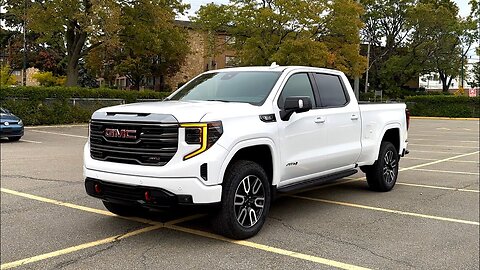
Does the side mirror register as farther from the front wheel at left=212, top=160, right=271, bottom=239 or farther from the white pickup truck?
the front wheel at left=212, top=160, right=271, bottom=239

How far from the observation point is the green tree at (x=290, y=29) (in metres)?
32.0

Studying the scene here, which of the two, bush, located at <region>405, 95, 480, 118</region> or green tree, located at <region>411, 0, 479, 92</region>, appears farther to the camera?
green tree, located at <region>411, 0, 479, 92</region>

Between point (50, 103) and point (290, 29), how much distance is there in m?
16.5

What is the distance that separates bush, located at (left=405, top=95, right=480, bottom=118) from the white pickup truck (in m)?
44.5

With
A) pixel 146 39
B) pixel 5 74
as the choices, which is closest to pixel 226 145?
pixel 146 39

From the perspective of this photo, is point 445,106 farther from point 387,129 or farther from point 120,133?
point 120,133

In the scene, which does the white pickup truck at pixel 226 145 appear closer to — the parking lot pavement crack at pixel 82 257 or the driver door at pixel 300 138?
the driver door at pixel 300 138

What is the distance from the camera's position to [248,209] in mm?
5367

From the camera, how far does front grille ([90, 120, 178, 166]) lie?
4829 millimetres

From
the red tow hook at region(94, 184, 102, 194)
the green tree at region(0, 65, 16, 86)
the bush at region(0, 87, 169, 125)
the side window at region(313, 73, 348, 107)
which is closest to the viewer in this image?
the red tow hook at region(94, 184, 102, 194)

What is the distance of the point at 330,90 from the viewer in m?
7.20

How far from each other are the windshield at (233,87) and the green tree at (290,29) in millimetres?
25393

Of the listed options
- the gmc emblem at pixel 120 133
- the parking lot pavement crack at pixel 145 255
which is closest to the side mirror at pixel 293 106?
the gmc emblem at pixel 120 133

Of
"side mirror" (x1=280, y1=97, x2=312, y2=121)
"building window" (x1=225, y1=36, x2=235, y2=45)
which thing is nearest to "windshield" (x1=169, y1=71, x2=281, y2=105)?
"side mirror" (x1=280, y1=97, x2=312, y2=121)
